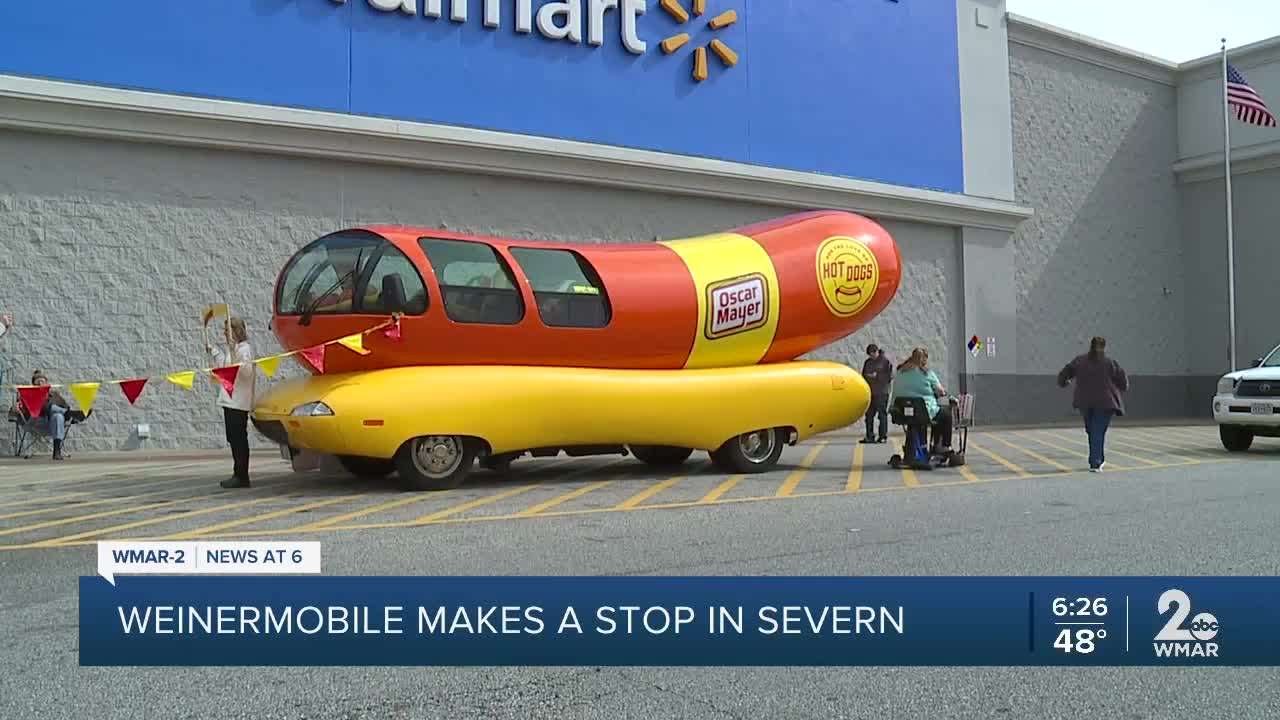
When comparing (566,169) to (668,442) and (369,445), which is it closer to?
(668,442)

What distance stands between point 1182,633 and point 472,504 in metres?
5.96

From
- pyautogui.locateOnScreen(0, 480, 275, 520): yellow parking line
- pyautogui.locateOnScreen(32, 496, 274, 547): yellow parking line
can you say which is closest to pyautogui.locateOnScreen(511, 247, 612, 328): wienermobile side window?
pyautogui.locateOnScreen(32, 496, 274, 547): yellow parking line

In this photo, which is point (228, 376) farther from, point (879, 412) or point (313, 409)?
point (879, 412)

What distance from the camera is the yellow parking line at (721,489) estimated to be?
8969 mm

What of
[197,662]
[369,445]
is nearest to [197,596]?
[197,662]

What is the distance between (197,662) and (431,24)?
49.1 feet

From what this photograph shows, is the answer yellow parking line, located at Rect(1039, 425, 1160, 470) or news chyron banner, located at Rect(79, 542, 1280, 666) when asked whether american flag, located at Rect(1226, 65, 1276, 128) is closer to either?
yellow parking line, located at Rect(1039, 425, 1160, 470)

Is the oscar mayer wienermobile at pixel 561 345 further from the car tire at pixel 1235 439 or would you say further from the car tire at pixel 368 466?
the car tire at pixel 1235 439

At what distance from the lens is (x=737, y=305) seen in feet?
35.9

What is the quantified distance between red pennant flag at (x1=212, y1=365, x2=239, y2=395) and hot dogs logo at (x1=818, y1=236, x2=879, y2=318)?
6336 millimetres

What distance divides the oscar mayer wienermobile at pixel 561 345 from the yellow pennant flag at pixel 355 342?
95 millimetres

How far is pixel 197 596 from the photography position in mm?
4094

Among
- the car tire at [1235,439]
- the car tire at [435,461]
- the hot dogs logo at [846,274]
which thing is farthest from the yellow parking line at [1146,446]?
the car tire at [435,461]

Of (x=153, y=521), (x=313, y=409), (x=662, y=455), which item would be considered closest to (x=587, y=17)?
(x=662, y=455)
